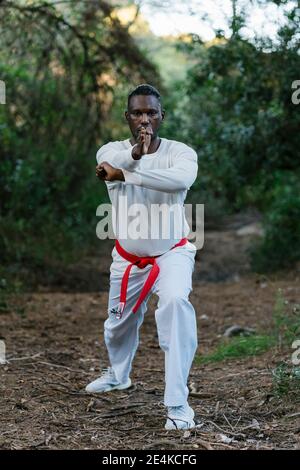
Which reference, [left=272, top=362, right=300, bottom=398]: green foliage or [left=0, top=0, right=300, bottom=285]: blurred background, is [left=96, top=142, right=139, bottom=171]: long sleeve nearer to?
[left=272, top=362, right=300, bottom=398]: green foliage

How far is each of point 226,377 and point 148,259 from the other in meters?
1.42

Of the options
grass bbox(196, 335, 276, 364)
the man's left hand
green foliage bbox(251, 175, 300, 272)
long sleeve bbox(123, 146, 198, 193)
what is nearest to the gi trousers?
long sleeve bbox(123, 146, 198, 193)

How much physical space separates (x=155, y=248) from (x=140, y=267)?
0.61ft

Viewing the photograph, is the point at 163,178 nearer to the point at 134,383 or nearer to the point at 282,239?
the point at 134,383

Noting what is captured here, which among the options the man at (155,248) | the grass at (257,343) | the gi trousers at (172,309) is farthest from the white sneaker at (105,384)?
the grass at (257,343)

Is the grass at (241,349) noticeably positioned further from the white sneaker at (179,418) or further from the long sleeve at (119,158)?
the long sleeve at (119,158)

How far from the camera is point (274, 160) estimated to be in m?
9.39

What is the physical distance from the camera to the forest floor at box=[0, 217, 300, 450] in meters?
4.25

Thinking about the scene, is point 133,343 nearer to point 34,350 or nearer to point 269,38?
point 34,350

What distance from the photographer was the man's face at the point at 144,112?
475cm
